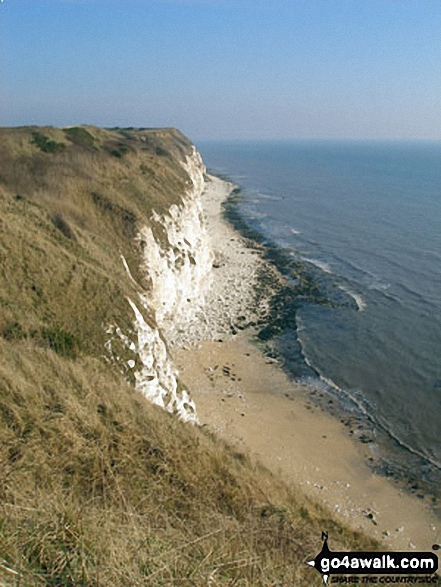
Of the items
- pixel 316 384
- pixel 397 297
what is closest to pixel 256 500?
pixel 316 384

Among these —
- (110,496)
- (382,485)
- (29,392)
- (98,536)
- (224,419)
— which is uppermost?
(98,536)

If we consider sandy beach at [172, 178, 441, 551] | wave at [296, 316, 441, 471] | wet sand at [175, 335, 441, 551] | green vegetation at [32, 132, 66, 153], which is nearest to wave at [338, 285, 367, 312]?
sandy beach at [172, 178, 441, 551]

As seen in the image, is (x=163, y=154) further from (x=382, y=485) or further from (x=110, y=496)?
(x=110, y=496)

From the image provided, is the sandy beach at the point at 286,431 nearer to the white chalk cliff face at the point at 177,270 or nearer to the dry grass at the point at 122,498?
the white chalk cliff face at the point at 177,270

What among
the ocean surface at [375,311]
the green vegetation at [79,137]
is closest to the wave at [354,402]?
the ocean surface at [375,311]

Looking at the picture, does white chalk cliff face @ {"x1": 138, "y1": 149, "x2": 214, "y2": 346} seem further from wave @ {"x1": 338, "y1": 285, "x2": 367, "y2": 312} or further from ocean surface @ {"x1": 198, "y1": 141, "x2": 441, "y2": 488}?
wave @ {"x1": 338, "y1": 285, "x2": 367, "y2": 312}

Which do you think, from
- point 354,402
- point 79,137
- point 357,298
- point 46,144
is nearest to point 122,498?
point 354,402
